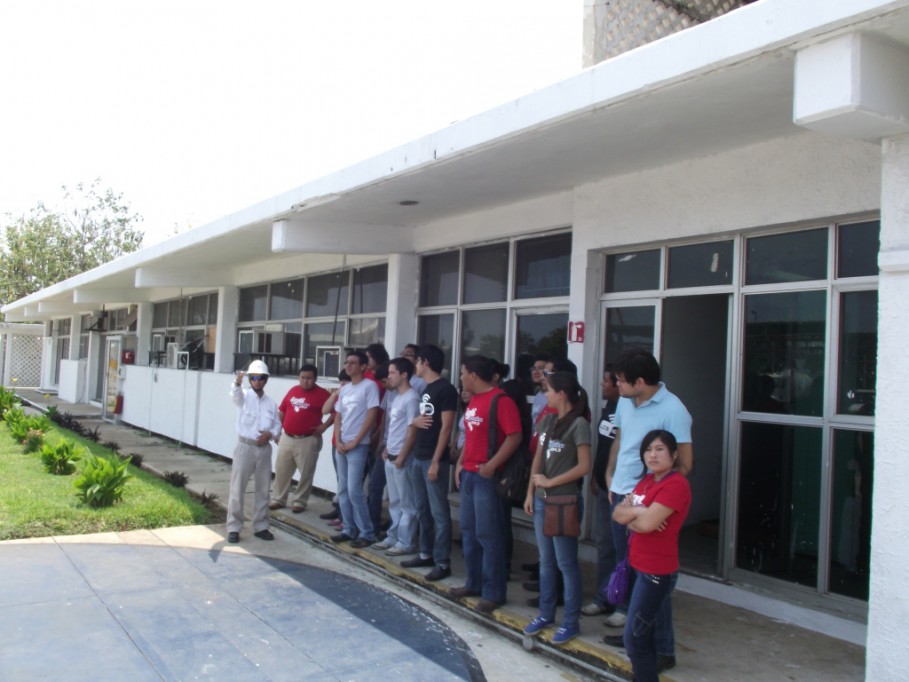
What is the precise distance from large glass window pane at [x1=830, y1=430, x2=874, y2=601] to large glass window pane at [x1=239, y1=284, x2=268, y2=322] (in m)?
10.2

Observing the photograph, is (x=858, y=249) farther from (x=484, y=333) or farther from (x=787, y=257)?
(x=484, y=333)

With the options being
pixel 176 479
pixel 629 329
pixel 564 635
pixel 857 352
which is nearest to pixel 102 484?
pixel 176 479

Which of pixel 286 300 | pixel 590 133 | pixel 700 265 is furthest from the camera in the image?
pixel 286 300

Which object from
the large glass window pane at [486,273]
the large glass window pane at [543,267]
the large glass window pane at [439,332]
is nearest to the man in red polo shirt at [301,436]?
the large glass window pane at [439,332]

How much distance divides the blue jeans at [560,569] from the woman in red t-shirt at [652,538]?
2.55 ft

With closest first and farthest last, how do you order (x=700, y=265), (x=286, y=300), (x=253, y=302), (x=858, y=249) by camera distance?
1. (x=858, y=249)
2. (x=700, y=265)
3. (x=286, y=300)
4. (x=253, y=302)

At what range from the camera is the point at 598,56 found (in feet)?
23.2

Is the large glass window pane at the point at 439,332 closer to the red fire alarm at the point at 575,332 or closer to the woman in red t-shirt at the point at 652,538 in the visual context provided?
the red fire alarm at the point at 575,332

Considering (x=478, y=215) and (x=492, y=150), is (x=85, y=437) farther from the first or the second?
(x=492, y=150)

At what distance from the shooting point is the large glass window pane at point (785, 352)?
5.16 metres

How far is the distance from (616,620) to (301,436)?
4.65 m

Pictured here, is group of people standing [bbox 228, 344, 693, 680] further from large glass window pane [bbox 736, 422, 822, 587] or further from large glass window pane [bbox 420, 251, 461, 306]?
large glass window pane [bbox 420, 251, 461, 306]

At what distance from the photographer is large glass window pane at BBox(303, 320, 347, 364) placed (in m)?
10.9

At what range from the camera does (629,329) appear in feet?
21.4
